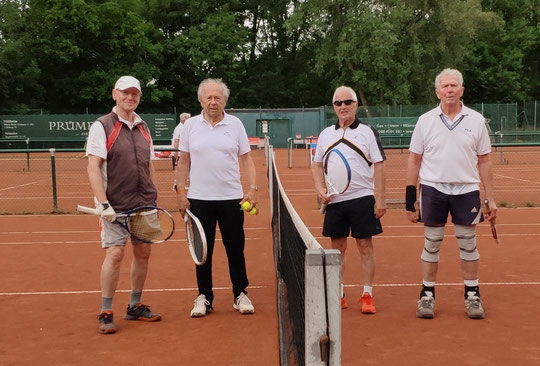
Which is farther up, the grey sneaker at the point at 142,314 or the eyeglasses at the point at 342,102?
the eyeglasses at the point at 342,102

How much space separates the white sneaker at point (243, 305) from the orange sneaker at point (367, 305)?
3.06 feet

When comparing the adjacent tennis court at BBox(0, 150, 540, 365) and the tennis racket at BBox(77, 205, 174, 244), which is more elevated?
the tennis racket at BBox(77, 205, 174, 244)

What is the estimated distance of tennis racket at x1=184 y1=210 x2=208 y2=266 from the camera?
5.19 m

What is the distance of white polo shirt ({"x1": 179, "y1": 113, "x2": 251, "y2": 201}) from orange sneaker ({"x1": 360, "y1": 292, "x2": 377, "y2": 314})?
137cm

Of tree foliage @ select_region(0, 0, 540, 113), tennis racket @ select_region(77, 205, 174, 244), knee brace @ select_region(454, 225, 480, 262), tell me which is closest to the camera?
tennis racket @ select_region(77, 205, 174, 244)

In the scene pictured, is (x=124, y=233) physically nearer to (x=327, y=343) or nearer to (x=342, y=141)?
(x=342, y=141)

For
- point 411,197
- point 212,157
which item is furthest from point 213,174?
point 411,197

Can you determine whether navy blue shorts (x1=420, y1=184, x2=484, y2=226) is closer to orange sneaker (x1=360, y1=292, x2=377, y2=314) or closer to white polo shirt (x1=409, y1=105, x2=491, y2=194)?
white polo shirt (x1=409, y1=105, x2=491, y2=194)

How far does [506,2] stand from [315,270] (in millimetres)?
60140

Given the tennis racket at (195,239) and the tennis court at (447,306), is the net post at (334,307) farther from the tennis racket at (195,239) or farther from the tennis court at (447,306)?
the tennis racket at (195,239)

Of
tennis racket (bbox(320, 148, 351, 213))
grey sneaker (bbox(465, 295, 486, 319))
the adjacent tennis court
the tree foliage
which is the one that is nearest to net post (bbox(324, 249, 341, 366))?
the adjacent tennis court

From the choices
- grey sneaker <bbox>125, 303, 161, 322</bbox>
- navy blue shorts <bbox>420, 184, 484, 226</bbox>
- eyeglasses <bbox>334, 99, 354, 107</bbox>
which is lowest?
grey sneaker <bbox>125, 303, 161, 322</bbox>

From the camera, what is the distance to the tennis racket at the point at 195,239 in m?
5.19

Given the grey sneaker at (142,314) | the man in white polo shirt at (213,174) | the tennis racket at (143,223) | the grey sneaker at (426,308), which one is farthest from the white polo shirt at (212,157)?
the grey sneaker at (426,308)
